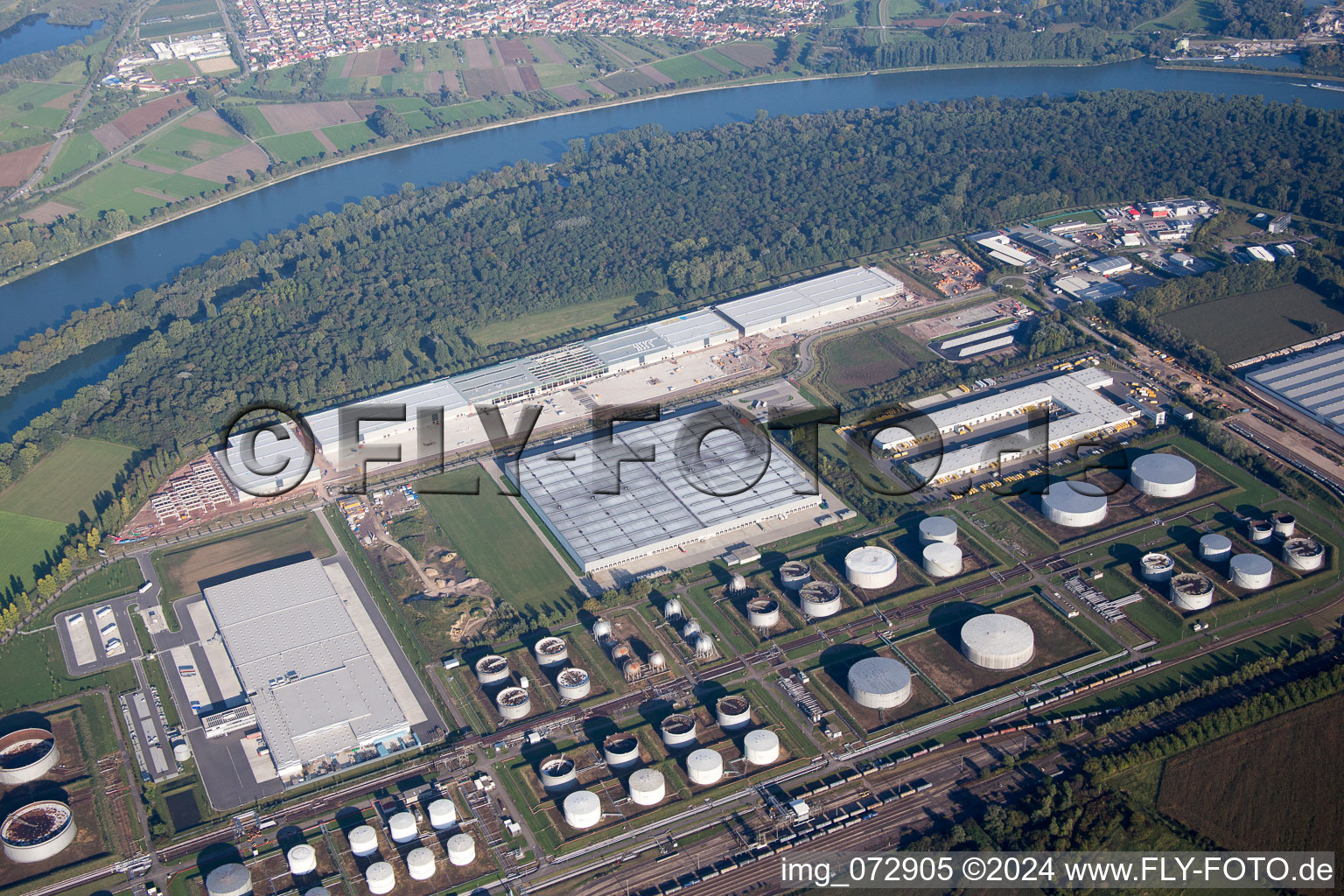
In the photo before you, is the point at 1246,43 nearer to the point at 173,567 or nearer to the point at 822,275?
the point at 822,275

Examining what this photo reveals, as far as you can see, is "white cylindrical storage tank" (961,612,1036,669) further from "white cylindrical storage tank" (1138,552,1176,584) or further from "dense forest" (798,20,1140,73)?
"dense forest" (798,20,1140,73)

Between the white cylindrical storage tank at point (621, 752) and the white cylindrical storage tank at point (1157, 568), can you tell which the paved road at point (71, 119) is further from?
the white cylindrical storage tank at point (1157, 568)

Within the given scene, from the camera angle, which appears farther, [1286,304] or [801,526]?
[1286,304]

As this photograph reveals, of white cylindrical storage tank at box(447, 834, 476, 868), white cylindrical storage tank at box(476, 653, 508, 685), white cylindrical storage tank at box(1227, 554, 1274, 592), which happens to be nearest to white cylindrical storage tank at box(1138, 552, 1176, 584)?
white cylindrical storage tank at box(1227, 554, 1274, 592)

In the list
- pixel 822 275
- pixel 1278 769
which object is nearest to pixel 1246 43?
pixel 822 275

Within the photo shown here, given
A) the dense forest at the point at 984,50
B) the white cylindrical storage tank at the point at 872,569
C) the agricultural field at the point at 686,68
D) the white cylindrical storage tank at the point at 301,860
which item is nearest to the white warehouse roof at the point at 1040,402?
the white cylindrical storage tank at the point at 872,569

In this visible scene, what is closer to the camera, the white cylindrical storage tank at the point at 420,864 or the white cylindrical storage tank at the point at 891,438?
the white cylindrical storage tank at the point at 420,864

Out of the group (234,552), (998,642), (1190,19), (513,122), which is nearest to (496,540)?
(234,552)
